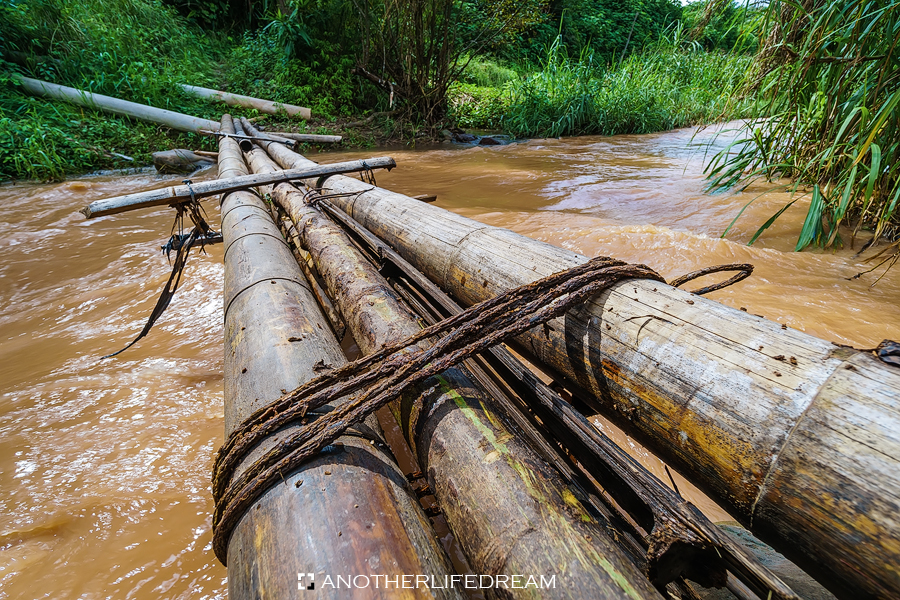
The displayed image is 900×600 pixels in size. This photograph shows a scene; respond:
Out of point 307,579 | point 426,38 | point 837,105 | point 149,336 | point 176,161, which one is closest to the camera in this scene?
point 307,579

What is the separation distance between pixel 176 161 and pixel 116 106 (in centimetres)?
252

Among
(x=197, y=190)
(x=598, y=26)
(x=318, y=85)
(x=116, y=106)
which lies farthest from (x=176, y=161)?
(x=598, y=26)

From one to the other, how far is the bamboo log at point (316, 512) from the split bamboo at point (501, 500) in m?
0.10

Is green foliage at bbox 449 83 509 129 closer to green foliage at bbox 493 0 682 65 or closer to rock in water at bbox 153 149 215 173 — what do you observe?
rock in water at bbox 153 149 215 173

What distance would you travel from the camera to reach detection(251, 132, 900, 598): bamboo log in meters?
0.67

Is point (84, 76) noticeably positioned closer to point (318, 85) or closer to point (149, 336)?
point (318, 85)

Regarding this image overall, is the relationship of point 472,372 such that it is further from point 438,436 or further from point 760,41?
point 760,41

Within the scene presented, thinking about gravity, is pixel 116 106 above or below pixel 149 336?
above

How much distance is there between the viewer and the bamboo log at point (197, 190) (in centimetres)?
254

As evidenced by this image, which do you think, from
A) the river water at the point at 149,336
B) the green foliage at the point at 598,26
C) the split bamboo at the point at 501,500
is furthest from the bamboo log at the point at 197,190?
the green foliage at the point at 598,26

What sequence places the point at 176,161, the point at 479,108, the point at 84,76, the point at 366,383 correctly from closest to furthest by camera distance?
the point at 366,383, the point at 176,161, the point at 84,76, the point at 479,108

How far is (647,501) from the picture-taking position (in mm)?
844

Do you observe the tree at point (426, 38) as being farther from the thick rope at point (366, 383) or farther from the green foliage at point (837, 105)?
the thick rope at point (366, 383)

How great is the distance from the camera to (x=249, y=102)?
991 centimetres
